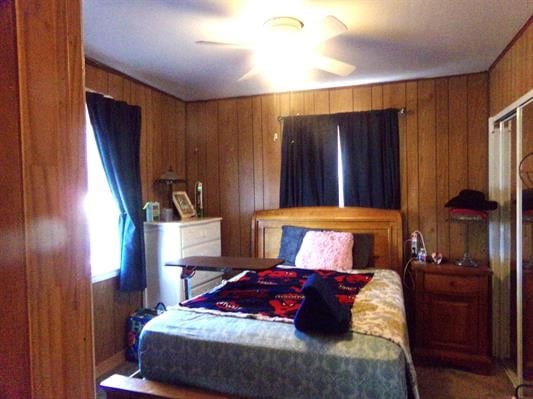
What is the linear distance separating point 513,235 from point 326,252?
1.44 metres

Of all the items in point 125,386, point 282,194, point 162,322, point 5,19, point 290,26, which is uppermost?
point 290,26

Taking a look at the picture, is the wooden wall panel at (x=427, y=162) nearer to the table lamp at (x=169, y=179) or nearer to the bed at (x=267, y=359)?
the bed at (x=267, y=359)

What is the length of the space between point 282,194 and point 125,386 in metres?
2.44

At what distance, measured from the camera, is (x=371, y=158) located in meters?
3.58

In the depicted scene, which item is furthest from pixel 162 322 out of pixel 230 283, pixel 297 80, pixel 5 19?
pixel 297 80

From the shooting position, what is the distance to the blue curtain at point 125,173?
2.96 meters

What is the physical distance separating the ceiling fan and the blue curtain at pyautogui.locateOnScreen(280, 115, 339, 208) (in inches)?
38.8

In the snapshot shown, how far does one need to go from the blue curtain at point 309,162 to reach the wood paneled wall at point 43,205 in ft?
10.4

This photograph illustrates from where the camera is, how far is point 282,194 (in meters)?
3.88

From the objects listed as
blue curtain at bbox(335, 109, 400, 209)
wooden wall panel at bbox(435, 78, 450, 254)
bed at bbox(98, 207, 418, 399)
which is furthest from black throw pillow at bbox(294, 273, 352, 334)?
wooden wall panel at bbox(435, 78, 450, 254)

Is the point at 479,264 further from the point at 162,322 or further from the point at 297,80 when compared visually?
the point at 162,322

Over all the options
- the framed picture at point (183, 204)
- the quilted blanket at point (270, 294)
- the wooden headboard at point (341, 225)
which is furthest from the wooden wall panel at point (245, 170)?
the quilted blanket at point (270, 294)

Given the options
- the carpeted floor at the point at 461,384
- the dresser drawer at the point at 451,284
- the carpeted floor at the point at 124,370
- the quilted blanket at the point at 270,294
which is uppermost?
the quilted blanket at the point at 270,294

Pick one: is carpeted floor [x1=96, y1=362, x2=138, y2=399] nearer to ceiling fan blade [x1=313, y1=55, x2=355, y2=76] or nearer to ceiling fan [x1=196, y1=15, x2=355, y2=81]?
ceiling fan [x1=196, y1=15, x2=355, y2=81]
